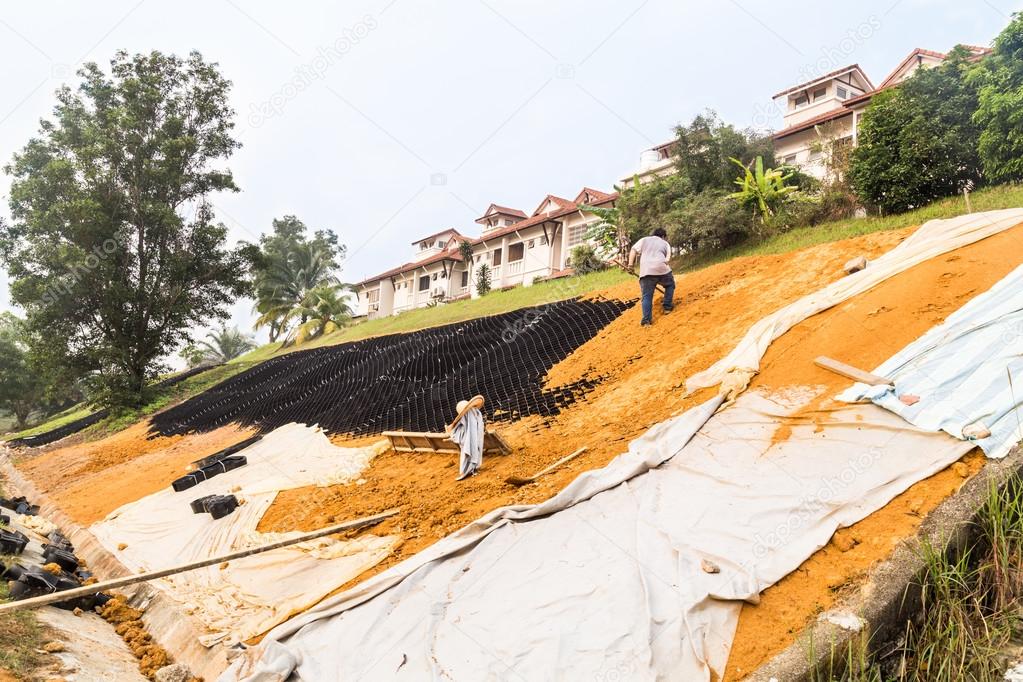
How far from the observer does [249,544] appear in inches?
210

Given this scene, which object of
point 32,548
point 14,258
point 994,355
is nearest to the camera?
point 994,355

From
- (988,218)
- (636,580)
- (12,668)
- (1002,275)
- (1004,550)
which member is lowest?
(1004,550)

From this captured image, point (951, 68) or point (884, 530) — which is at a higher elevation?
point (951, 68)

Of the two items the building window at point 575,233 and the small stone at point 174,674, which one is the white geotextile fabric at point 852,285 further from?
the building window at point 575,233

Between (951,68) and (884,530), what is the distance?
8942mm

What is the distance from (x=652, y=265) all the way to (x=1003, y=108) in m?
4.89

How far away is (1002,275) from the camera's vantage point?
536 centimetres

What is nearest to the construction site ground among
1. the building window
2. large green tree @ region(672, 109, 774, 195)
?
large green tree @ region(672, 109, 774, 195)

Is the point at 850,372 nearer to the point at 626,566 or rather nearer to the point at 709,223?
the point at 626,566

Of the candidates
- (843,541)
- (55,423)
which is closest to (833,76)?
(843,541)

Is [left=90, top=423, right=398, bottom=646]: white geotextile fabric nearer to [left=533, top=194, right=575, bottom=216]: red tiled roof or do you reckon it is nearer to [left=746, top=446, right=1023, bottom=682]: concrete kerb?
[left=746, top=446, right=1023, bottom=682]: concrete kerb

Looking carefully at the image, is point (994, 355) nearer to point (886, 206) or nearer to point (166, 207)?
point (886, 206)

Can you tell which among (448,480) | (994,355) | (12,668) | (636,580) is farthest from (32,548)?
(994,355)

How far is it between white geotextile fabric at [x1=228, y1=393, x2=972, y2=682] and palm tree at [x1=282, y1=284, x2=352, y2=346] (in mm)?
24028
